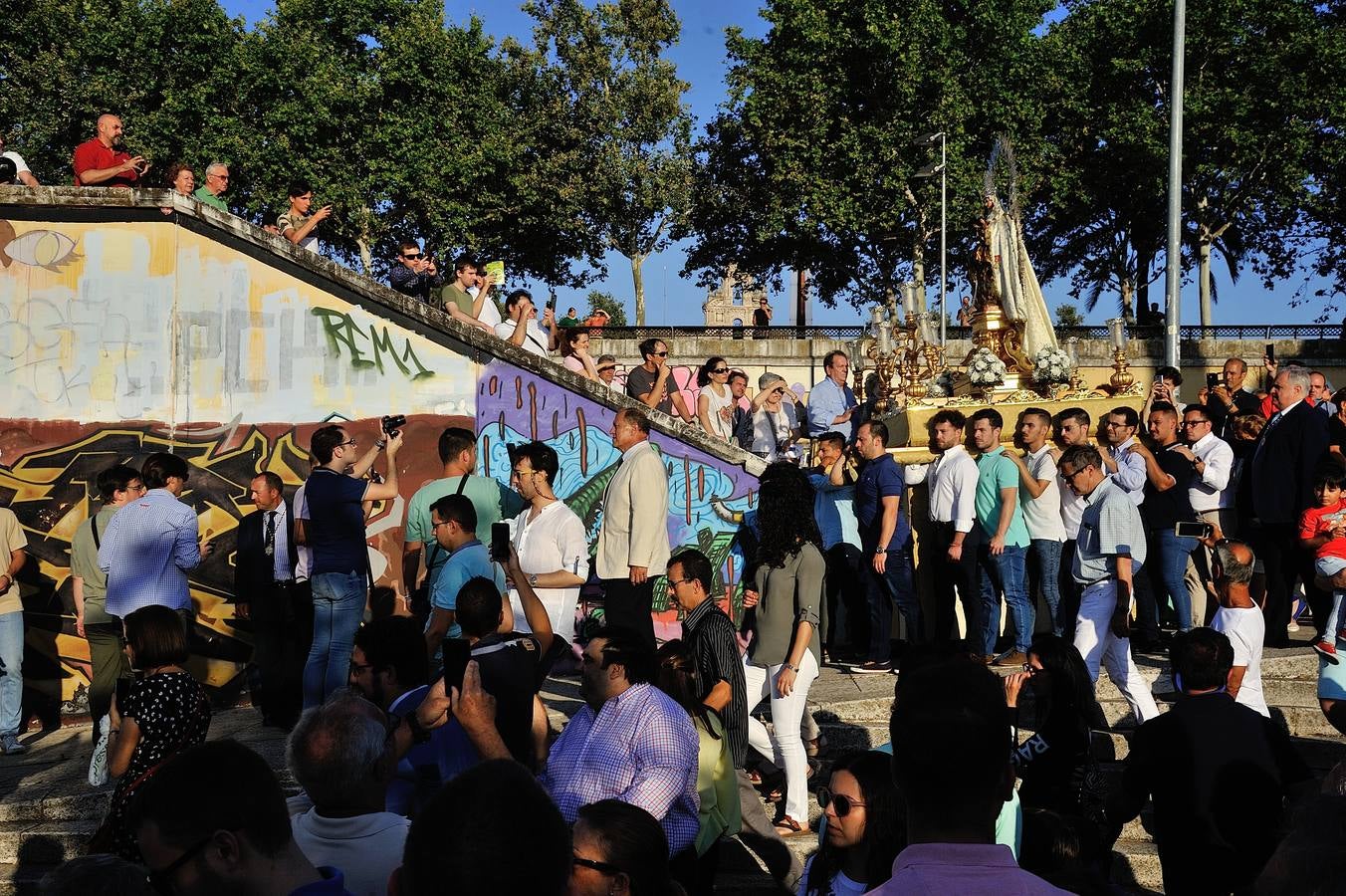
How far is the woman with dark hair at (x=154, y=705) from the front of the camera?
4.84 meters

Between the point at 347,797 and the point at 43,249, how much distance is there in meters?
8.38

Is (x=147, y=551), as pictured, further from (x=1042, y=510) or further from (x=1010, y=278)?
(x=1010, y=278)

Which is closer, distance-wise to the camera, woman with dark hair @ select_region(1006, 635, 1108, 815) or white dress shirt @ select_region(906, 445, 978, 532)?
woman with dark hair @ select_region(1006, 635, 1108, 815)

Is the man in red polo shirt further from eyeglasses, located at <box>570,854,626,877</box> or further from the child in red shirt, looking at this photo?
the child in red shirt

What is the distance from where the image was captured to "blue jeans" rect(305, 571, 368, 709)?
7594mm

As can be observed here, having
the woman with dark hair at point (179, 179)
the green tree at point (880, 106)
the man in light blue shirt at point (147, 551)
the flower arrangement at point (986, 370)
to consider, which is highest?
the green tree at point (880, 106)

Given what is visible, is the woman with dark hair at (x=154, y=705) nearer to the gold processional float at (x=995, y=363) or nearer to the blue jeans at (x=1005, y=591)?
the blue jeans at (x=1005, y=591)

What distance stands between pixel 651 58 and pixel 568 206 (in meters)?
7.26

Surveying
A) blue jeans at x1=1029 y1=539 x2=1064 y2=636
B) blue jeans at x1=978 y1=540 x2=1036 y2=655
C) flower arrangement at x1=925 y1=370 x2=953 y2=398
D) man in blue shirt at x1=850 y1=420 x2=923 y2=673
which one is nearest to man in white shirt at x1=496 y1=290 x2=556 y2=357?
man in blue shirt at x1=850 y1=420 x2=923 y2=673

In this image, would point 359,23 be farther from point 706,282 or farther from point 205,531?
point 205,531

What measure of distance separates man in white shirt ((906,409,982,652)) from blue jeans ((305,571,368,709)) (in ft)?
13.4

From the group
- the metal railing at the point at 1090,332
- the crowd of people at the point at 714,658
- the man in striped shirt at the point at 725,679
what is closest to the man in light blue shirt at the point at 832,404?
the crowd of people at the point at 714,658

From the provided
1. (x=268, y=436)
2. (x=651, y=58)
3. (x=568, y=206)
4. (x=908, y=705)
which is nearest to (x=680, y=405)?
(x=268, y=436)

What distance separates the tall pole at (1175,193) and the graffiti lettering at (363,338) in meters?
9.69
